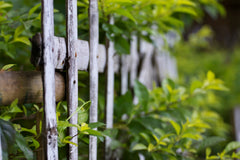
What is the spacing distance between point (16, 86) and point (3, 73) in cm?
5

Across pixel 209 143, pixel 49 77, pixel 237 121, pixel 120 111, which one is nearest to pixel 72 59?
pixel 49 77

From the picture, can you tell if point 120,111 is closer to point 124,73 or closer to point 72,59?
point 124,73

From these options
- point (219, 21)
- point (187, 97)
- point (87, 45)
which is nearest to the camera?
point (87, 45)

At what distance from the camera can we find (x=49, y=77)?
60 cm

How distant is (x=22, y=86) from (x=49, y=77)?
9 cm

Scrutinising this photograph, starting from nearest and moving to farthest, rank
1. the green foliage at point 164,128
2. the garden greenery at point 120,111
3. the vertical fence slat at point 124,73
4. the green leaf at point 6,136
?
the green leaf at point 6,136
the garden greenery at point 120,111
the green foliage at point 164,128
the vertical fence slat at point 124,73

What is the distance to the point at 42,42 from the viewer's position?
1.92ft

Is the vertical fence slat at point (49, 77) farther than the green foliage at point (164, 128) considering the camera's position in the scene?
No

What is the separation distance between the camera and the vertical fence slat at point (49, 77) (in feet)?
1.92

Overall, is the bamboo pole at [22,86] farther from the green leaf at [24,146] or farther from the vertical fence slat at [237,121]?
the vertical fence slat at [237,121]

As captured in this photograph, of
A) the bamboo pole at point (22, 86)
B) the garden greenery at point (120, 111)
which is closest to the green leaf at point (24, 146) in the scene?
the garden greenery at point (120, 111)

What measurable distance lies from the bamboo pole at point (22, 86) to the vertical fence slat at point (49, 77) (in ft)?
0.23

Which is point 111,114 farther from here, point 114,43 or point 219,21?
point 219,21

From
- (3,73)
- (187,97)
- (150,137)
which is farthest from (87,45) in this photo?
(187,97)
